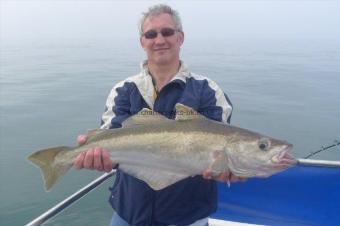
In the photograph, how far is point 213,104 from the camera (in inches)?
167

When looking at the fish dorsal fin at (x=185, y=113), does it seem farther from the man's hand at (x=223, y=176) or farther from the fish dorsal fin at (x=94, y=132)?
the fish dorsal fin at (x=94, y=132)

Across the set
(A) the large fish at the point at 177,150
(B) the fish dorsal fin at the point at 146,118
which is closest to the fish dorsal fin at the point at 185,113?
(A) the large fish at the point at 177,150

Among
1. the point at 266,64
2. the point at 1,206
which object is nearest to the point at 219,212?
the point at 1,206

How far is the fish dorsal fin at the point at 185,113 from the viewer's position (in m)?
3.92

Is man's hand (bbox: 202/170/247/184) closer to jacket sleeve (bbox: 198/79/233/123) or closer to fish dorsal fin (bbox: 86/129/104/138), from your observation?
jacket sleeve (bbox: 198/79/233/123)

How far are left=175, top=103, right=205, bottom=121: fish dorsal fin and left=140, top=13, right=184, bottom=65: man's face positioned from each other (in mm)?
666

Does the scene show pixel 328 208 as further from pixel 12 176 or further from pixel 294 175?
pixel 12 176

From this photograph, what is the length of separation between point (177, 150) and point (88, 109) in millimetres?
15651

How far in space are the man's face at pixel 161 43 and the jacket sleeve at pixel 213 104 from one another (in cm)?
52

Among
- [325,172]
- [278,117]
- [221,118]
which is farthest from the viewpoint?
[278,117]

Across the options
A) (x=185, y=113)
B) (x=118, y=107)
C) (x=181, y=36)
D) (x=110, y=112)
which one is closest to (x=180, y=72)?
(x=181, y=36)

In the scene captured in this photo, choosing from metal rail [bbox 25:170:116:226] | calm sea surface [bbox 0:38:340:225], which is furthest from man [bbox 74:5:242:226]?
calm sea surface [bbox 0:38:340:225]

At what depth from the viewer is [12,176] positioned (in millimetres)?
10820

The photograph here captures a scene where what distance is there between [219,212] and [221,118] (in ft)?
9.33
